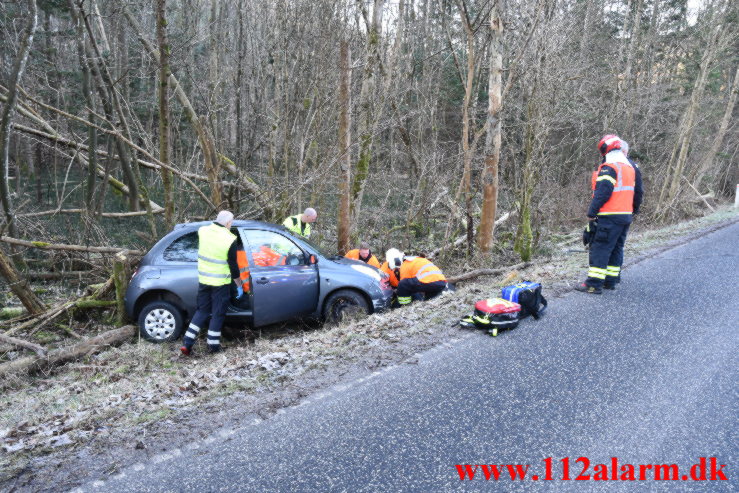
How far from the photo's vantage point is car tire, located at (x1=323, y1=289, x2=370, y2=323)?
682cm

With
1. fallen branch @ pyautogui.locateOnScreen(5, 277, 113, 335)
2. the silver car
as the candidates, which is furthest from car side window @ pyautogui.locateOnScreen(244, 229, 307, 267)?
fallen branch @ pyautogui.locateOnScreen(5, 277, 113, 335)

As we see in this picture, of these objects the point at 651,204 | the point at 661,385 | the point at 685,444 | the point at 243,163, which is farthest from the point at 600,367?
the point at 651,204

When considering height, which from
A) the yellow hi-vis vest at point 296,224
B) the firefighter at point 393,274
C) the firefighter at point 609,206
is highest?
the firefighter at point 609,206

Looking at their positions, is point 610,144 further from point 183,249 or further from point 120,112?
point 120,112

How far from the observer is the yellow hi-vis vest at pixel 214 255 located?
5891mm

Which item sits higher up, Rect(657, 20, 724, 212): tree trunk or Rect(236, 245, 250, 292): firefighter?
Rect(657, 20, 724, 212): tree trunk

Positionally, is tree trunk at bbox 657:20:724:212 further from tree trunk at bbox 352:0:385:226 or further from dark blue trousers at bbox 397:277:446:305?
dark blue trousers at bbox 397:277:446:305

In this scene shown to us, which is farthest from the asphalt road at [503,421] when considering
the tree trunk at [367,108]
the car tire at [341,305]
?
the tree trunk at [367,108]

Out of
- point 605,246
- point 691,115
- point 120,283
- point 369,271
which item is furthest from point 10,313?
point 691,115

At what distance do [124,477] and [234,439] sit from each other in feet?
2.18

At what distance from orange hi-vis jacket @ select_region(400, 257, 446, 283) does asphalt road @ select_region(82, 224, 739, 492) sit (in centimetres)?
262

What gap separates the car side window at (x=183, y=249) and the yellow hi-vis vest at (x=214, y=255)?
76cm

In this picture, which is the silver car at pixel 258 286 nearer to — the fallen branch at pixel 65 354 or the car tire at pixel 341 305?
the car tire at pixel 341 305

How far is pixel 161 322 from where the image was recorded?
653cm
